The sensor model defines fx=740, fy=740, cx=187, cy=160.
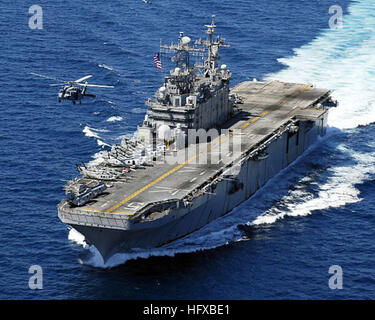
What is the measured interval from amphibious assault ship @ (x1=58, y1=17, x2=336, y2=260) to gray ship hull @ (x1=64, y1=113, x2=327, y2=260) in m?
0.09

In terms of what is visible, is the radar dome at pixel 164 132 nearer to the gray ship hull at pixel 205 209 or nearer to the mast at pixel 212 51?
the gray ship hull at pixel 205 209

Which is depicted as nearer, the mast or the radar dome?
the radar dome

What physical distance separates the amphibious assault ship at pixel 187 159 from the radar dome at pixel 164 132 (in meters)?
0.11

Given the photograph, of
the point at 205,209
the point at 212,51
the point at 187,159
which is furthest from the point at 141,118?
the point at 205,209

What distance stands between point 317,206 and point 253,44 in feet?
153

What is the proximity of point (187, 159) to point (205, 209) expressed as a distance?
23.6 feet

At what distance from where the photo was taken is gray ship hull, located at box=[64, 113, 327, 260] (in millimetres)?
55125

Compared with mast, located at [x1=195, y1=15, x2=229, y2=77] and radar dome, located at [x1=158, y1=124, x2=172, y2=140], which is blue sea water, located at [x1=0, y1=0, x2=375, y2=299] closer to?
radar dome, located at [x1=158, y1=124, x2=172, y2=140]

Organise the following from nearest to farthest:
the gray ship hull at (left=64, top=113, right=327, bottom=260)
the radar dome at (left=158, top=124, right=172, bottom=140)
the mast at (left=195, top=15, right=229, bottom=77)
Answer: the gray ship hull at (left=64, top=113, right=327, bottom=260) → the radar dome at (left=158, top=124, right=172, bottom=140) → the mast at (left=195, top=15, right=229, bottom=77)

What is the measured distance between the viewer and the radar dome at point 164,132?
68125 mm

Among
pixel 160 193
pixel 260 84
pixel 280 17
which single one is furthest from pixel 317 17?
pixel 160 193

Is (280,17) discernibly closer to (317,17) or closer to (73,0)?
(317,17)

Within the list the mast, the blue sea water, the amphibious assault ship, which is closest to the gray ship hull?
the amphibious assault ship

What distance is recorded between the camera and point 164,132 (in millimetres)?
68125
